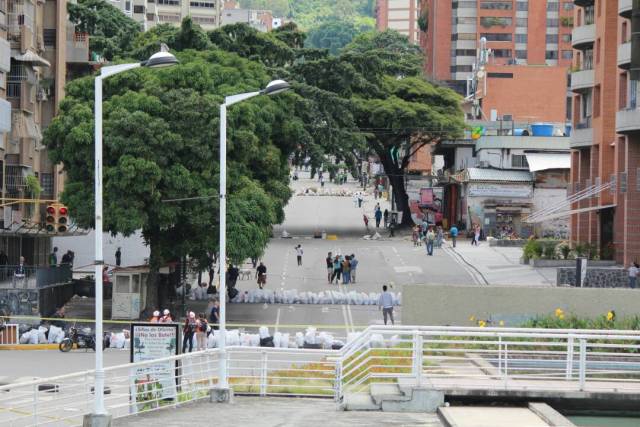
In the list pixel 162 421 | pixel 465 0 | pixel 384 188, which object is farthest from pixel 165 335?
pixel 465 0

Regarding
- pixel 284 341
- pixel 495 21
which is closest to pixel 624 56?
pixel 284 341

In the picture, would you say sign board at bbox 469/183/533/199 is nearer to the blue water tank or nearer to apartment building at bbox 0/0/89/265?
the blue water tank

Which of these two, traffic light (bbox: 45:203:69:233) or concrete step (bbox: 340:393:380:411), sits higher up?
traffic light (bbox: 45:203:69:233)

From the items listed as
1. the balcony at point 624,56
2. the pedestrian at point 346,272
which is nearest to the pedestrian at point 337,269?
the pedestrian at point 346,272

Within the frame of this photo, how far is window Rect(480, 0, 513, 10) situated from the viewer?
169125mm

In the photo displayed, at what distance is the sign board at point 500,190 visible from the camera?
8681 centimetres

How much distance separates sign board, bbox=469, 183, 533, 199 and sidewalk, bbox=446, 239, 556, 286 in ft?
20.1

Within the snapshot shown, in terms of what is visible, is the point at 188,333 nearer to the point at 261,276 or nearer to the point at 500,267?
the point at 261,276

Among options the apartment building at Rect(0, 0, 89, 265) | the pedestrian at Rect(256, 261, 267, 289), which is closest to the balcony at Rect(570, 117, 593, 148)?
the pedestrian at Rect(256, 261, 267, 289)

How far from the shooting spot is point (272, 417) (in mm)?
23844

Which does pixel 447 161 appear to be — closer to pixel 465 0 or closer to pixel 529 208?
pixel 529 208

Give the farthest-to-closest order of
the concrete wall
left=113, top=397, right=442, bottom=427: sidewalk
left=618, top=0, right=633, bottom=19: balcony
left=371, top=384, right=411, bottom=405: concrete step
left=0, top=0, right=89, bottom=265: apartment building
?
left=618, top=0, right=633, bottom=19: balcony → left=0, top=0, right=89, bottom=265: apartment building → the concrete wall → left=371, top=384, right=411, bottom=405: concrete step → left=113, top=397, right=442, bottom=427: sidewalk

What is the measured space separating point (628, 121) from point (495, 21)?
11077 cm

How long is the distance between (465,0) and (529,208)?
283ft
